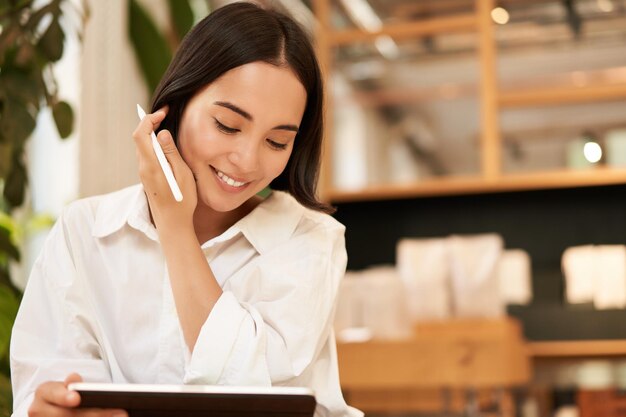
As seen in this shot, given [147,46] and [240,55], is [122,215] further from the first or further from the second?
[147,46]

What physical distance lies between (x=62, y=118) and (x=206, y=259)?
738 millimetres

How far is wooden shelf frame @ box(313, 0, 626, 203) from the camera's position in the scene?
4789mm

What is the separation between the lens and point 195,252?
1.19m

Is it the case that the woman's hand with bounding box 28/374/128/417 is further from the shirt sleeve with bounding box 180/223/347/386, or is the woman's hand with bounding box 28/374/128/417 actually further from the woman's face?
the woman's face

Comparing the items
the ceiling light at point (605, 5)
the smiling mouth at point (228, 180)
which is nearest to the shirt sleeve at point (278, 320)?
the smiling mouth at point (228, 180)

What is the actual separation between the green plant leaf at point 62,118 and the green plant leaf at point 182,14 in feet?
4.76

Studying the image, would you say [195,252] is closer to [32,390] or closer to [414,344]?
[32,390]

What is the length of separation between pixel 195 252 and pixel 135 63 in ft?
6.99

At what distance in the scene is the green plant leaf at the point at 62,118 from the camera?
1.84 meters

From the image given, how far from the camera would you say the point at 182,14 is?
3.27 metres

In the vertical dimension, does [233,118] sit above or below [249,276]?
above

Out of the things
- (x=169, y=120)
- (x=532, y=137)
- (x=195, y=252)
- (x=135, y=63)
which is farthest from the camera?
(x=532, y=137)

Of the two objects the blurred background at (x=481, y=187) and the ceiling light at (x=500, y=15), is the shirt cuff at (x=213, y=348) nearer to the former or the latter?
the blurred background at (x=481, y=187)

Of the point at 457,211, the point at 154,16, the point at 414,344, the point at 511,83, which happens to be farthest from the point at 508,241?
→ the point at 154,16
